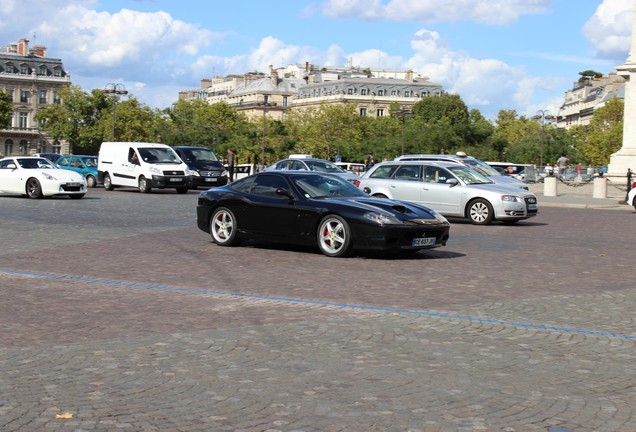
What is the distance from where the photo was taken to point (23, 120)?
154 metres

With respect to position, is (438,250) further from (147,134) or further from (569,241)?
(147,134)

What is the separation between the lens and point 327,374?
6.74 meters

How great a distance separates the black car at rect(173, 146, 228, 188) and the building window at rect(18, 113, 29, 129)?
119m

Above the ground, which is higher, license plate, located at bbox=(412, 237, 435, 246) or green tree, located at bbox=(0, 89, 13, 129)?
green tree, located at bbox=(0, 89, 13, 129)

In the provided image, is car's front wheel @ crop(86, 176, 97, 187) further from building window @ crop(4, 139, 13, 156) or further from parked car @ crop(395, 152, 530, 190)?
building window @ crop(4, 139, 13, 156)

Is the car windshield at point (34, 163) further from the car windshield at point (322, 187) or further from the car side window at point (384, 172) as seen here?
the car windshield at point (322, 187)

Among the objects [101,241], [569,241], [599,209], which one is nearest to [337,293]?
[101,241]

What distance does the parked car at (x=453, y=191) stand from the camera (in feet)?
77.2


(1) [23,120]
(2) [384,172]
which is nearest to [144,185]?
(2) [384,172]

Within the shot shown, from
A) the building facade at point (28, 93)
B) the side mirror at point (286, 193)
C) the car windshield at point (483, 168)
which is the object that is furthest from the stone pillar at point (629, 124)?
the building facade at point (28, 93)

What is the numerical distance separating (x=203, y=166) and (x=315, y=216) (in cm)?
2686

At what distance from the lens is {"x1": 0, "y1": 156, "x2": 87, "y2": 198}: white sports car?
104 ft

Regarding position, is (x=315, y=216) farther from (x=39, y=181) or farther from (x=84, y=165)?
(x=84, y=165)

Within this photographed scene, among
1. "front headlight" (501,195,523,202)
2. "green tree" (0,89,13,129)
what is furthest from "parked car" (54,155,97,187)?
"green tree" (0,89,13,129)
